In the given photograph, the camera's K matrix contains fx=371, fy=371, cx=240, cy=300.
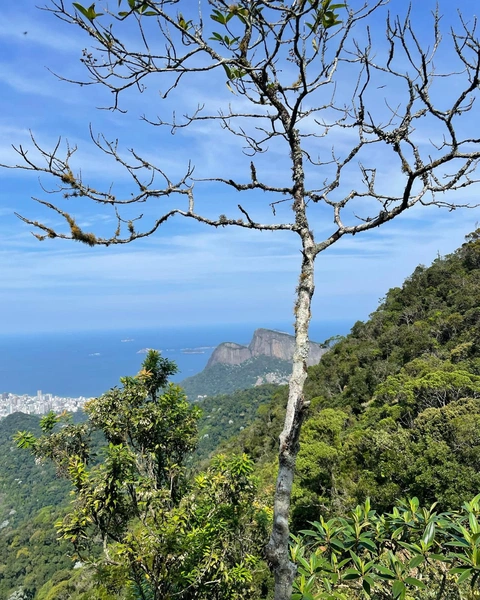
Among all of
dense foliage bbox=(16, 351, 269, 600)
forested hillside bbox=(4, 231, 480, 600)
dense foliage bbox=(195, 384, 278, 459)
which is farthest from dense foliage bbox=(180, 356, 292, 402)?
dense foliage bbox=(16, 351, 269, 600)

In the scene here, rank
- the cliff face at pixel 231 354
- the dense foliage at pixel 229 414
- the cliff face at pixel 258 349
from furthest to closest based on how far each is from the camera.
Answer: the cliff face at pixel 231 354 < the cliff face at pixel 258 349 < the dense foliage at pixel 229 414

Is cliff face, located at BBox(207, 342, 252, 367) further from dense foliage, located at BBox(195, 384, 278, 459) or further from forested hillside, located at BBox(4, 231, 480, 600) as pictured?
forested hillside, located at BBox(4, 231, 480, 600)

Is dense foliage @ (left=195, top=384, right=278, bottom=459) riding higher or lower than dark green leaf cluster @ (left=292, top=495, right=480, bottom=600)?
lower

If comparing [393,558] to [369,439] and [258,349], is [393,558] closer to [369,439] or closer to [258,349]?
[369,439]

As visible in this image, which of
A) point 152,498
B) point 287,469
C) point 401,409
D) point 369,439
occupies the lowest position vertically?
point 369,439

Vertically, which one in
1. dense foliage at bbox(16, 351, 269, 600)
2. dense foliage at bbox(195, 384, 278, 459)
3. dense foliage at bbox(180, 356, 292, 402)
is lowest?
dense foliage at bbox(180, 356, 292, 402)

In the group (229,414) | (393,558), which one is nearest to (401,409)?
(393,558)

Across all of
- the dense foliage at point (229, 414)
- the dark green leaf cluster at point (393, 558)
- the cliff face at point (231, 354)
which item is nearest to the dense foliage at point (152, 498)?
the dark green leaf cluster at point (393, 558)

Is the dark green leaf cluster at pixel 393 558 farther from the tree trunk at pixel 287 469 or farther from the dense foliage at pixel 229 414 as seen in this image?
the dense foliage at pixel 229 414

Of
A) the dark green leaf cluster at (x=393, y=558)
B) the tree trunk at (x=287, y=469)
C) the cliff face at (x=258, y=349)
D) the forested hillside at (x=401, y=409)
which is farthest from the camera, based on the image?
the cliff face at (x=258, y=349)

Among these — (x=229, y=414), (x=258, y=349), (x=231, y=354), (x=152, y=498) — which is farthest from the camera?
(x=231, y=354)

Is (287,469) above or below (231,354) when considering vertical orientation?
above

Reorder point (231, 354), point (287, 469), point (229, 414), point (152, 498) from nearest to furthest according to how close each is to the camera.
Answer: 1. point (287, 469)
2. point (152, 498)
3. point (229, 414)
4. point (231, 354)

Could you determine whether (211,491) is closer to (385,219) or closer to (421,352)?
(385,219)
